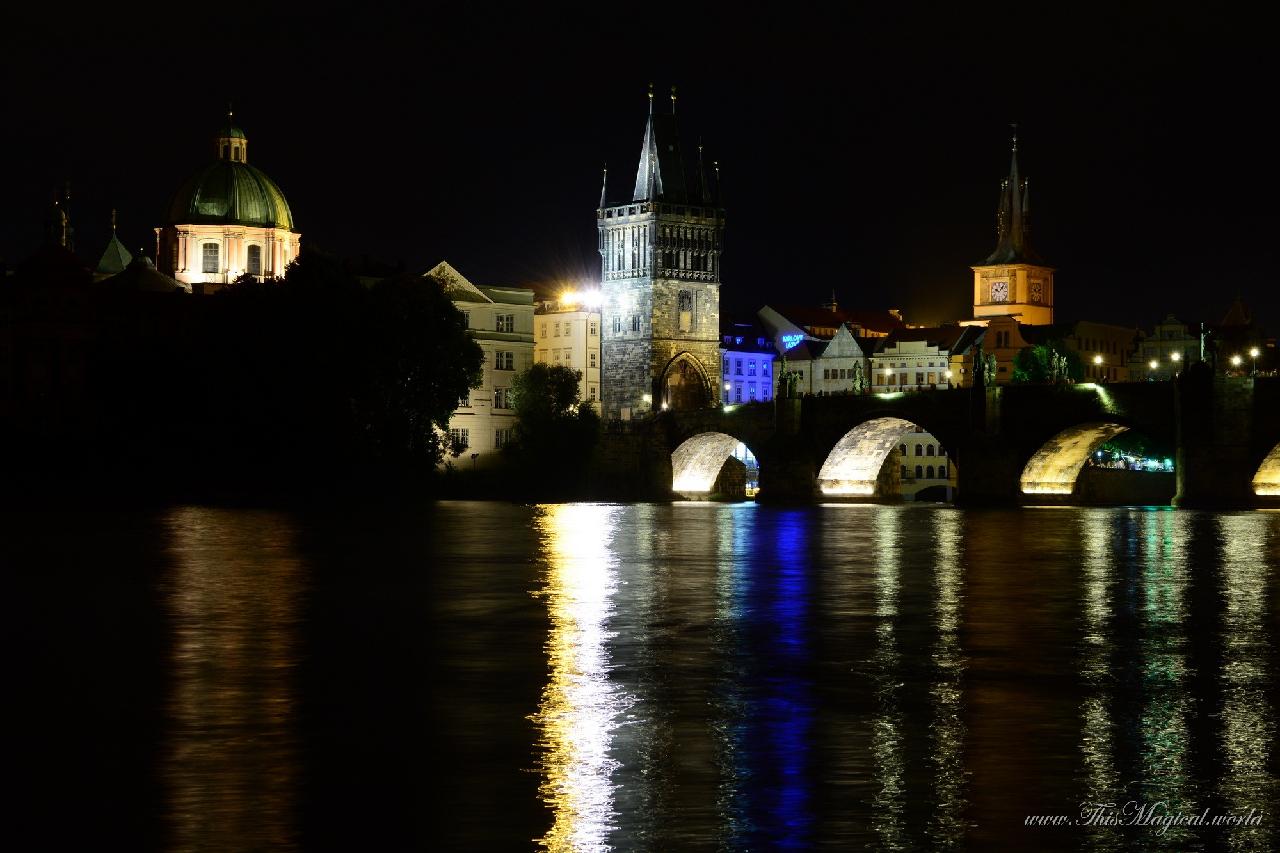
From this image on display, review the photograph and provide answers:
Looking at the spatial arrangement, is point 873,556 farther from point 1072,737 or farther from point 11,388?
point 11,388

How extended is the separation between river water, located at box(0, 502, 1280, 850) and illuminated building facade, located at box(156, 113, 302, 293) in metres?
82.9

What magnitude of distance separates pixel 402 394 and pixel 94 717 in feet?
257

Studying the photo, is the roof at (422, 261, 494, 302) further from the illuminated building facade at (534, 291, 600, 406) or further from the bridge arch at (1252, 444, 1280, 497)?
the bridge arch at (1252, 444, 1280, 497)

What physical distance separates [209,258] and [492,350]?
19034 millimetres

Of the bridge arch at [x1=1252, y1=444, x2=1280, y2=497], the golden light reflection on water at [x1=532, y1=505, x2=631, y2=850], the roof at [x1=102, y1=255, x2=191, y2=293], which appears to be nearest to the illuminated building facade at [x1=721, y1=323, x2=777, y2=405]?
the roof at [x1=102, y1=255, x2=191, y2=293]

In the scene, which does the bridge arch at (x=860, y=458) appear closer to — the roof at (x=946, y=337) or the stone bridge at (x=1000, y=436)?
the stone bridge at (x=1000, y=436)

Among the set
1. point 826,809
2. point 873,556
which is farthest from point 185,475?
point 826,809

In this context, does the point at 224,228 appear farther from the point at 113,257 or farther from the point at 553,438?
the point at 553,438

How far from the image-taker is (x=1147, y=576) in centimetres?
4612

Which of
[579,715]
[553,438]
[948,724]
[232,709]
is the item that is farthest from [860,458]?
[232,709]

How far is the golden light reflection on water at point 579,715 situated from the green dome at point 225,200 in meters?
88.5

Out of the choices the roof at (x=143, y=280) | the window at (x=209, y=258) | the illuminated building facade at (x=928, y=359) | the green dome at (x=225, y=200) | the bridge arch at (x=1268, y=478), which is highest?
the green dome at (x=225, y=200)

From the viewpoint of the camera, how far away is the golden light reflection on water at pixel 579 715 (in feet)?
54.9

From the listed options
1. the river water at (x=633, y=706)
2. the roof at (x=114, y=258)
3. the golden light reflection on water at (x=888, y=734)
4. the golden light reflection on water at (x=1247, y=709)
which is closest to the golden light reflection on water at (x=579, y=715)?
the river water at (x=633, y=706)
